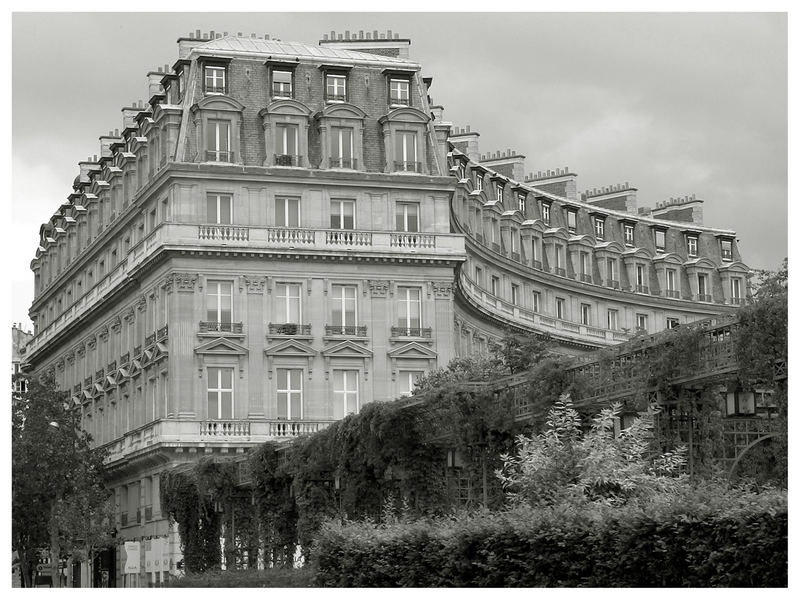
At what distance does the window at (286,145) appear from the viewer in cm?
8581

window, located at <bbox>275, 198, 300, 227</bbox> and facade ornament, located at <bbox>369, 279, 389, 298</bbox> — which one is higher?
window, located at <bbox>275, 198, 300, 227</bbox>

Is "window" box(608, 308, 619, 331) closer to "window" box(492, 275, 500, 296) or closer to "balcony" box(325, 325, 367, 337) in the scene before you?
"window" box(492, 275, 500, 296)

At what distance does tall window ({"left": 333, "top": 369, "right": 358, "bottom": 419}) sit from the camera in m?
84.9

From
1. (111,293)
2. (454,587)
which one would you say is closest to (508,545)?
(454,587)

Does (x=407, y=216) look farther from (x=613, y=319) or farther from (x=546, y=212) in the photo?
(x=613, y=319)

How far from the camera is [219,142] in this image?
3359 inches

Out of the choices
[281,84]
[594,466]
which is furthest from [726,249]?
[594,466]

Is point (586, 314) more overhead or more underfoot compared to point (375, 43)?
more underfoot

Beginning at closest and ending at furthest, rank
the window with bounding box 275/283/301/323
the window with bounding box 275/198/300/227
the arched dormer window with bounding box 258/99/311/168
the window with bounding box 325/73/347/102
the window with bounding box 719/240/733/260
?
the window with bounding box 275/283/301/323, the arched dormer window with bounding box 258/99/311/168, the window with bounding box 275/198/300/227, the window with bounding box 325/73/347/102, the window with bounding box 719/240/733/260

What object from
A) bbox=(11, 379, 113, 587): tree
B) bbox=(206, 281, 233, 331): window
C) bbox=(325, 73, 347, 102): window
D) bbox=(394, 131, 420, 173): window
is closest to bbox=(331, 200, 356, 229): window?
bbox=(394, 131, 420, 173): window

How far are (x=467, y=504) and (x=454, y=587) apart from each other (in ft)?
48.0

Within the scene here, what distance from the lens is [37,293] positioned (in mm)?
119375

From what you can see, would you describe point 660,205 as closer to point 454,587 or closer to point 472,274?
point 472,274

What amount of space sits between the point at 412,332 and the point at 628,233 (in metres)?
38.4
